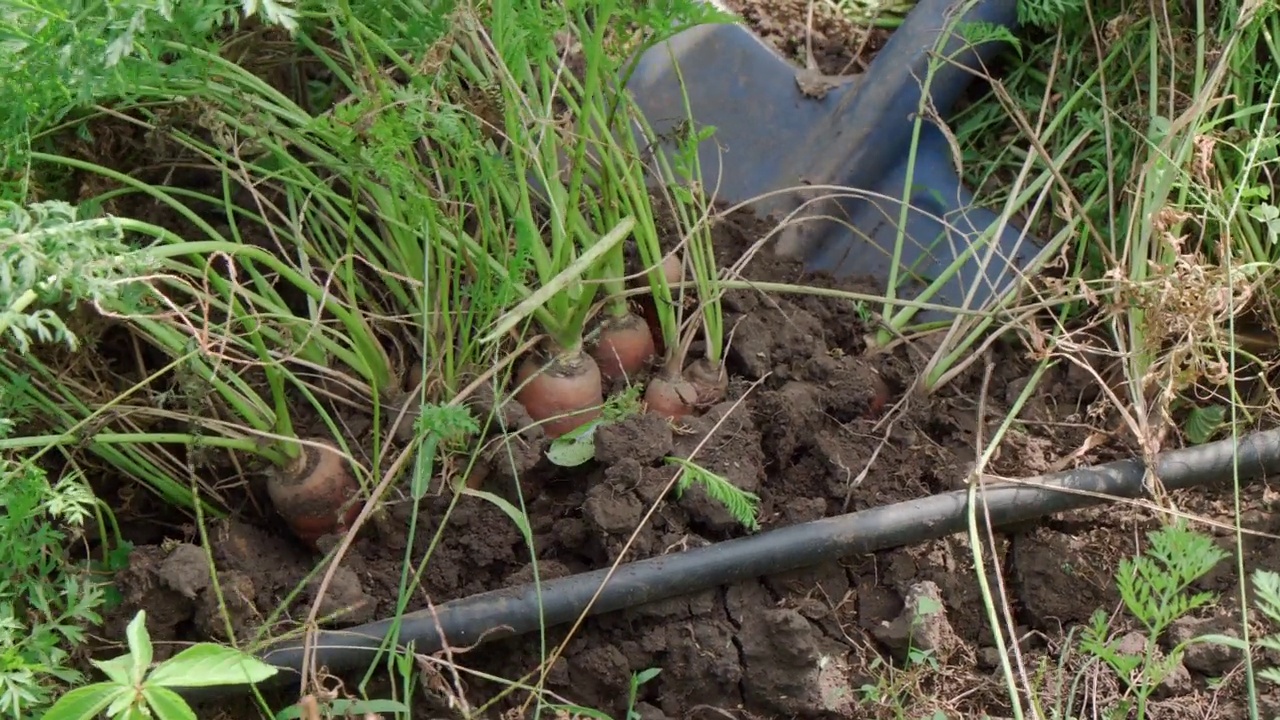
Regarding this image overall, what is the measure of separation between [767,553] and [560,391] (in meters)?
0.36

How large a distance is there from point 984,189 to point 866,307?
1.16ft

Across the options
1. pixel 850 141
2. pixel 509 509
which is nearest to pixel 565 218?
pixel 509 509

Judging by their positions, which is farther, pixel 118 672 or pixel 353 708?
pixel 353 708

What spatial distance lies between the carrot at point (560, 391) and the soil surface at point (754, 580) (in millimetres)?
37

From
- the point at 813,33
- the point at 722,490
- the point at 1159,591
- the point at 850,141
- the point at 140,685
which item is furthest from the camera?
the point at 813,33

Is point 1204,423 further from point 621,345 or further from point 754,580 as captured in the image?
point 621,345

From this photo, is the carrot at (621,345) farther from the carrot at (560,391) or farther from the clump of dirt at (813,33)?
the clump of dirt at (813,33)

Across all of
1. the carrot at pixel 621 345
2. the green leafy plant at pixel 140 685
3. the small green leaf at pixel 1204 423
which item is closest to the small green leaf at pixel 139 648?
the green leafy plant at pixel 140 685

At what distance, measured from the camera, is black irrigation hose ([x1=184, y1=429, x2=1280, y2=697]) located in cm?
132

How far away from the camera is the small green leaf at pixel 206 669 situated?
948 millimetres

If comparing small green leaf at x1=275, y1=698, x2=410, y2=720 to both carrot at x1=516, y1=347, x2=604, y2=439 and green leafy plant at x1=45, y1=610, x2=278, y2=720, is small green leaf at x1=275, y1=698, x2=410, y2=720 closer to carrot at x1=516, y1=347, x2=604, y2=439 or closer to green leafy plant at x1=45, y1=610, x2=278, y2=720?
green leafy plant at x1=45, y1=610, x2=278, y2=720

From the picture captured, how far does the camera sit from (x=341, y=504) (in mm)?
1443

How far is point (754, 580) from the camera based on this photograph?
55.8 inches

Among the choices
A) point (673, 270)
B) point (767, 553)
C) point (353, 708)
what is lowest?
point (353, 708)
